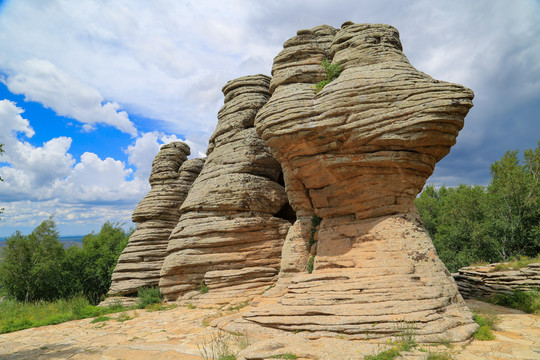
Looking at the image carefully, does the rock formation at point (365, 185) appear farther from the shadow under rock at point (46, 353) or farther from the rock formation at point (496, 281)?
the rock formation at point (496, 281)

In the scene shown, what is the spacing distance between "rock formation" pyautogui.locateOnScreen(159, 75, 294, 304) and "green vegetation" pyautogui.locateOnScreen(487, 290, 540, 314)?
1041 cm

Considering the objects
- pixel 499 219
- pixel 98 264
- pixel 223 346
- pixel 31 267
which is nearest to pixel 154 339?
pixel 223 346

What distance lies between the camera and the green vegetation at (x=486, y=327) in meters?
7.92

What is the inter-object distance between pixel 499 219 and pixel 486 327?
25.4 m

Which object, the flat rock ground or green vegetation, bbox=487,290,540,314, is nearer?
the flat rock ground

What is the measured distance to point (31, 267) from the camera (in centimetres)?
2898

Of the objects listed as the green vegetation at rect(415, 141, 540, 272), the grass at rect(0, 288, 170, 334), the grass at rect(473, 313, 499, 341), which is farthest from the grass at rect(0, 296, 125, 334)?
the green vegetation at rect(415, 141, 540, 272)

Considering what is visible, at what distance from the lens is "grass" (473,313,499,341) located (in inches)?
311

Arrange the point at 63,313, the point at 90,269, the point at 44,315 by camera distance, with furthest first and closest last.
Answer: the point at 90,269 < the point at 44,315 < the point at 63,313

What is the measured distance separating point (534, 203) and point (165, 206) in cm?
3149

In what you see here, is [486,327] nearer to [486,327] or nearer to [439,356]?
[486,327]

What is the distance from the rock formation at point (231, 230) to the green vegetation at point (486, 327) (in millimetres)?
9486

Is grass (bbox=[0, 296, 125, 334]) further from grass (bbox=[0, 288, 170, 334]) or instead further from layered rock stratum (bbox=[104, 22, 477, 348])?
layered rock stratum (bbox=[104, 22, 477, 348])

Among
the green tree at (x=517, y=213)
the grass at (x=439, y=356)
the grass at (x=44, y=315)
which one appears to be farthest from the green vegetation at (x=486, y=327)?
the green tree at (x=517, y=213)
